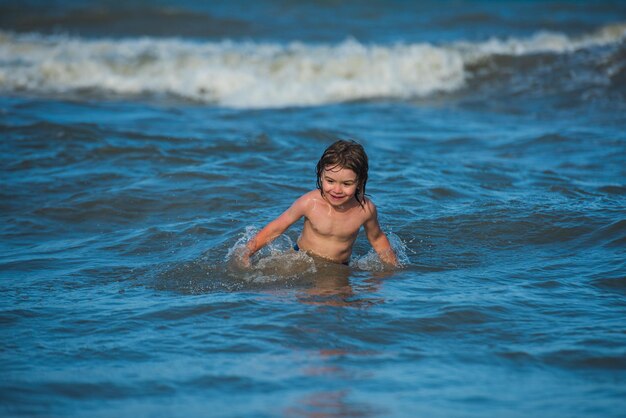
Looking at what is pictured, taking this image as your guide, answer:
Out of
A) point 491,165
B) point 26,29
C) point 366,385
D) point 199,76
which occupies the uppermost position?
point 26,29

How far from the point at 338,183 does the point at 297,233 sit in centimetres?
138

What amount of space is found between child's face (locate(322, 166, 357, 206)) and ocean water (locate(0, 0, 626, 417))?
0.59m

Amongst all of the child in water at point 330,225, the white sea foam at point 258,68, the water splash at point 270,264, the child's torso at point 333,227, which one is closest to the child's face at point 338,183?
the child in water at point 330,225

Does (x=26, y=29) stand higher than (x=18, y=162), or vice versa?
(x=26, y=29)

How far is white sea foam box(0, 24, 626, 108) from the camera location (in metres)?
14.0

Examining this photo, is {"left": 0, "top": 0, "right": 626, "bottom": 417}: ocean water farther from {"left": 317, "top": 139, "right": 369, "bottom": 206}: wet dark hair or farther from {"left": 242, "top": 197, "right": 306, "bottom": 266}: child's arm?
{"left": 317, "top": 139, "right": 369, "bottom": 206}: wet dark hair

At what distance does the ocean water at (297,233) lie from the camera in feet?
13.0

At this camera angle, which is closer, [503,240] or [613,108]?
[503,240]

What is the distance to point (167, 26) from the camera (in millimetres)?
18891

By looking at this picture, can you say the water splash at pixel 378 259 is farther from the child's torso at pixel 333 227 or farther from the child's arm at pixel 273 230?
the child's arm at pixel 273 230

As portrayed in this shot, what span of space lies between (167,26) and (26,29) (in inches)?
124

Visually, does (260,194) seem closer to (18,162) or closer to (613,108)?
(18,162)

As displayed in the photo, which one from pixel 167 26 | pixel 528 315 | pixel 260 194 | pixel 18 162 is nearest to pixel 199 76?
pixel 167 26

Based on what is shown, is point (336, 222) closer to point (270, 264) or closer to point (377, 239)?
point (377, 239)
